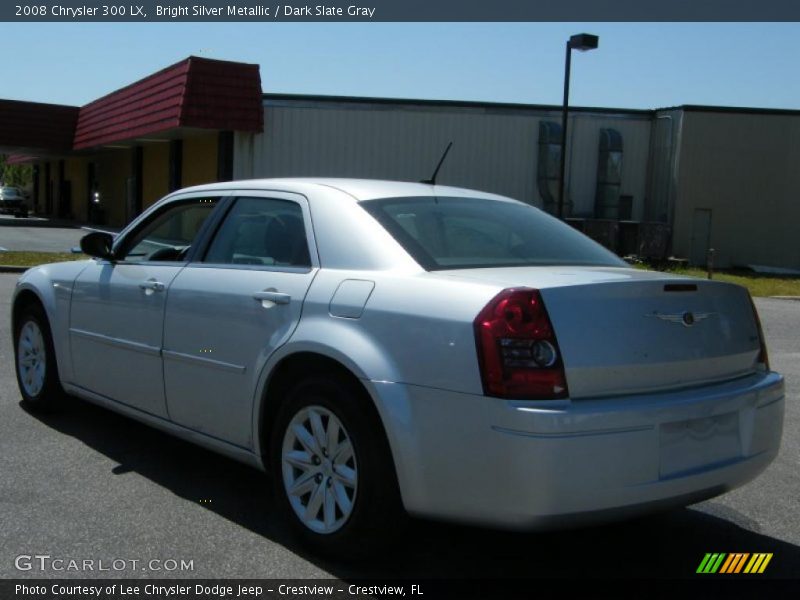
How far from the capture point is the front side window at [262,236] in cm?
412

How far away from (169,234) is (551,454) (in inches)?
132

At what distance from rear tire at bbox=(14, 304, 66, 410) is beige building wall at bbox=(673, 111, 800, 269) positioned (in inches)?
878

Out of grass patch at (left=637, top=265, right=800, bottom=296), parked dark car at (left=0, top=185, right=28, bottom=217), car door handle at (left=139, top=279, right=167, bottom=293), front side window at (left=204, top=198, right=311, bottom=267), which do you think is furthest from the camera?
parked dark car at (left=0, top=185, right=28, bottom=217)

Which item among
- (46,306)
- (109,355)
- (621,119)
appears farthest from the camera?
(621,119)

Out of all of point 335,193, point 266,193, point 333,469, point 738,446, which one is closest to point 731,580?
point 738,446

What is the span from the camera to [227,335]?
408 centimetres

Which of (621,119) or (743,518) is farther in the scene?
(621,119)

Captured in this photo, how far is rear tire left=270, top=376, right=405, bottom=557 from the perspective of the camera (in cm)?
336

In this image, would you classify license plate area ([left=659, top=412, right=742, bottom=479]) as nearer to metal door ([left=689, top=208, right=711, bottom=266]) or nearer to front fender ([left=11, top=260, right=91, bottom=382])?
front fender ([left=11, top=260, right=91, bottom=382])

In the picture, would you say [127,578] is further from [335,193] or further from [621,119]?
[621,119]

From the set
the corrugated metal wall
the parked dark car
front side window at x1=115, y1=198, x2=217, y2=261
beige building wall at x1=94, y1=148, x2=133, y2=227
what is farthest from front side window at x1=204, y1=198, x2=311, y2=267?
the parked dark car

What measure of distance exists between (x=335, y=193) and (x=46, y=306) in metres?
2.53

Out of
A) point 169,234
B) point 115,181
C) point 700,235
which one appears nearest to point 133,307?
point 169,234

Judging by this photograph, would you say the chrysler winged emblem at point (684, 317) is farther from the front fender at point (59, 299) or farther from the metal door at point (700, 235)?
the metal door at point (700, 235)
